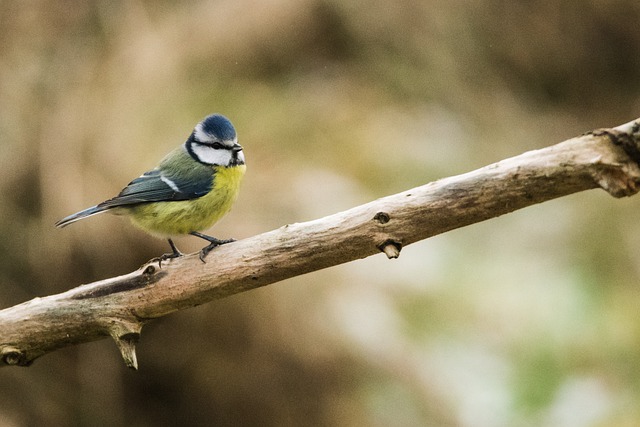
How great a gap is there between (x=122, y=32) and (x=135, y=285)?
2.92m

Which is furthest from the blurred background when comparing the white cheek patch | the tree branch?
the tree branch

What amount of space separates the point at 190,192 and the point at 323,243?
2.16ft

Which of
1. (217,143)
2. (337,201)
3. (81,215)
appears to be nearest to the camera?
(81,215)

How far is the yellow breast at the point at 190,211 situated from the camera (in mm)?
2398

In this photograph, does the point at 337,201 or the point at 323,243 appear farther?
the point at 337,201

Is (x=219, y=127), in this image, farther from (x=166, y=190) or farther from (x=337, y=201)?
(x=337, y=201)

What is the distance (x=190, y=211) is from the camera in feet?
7.86

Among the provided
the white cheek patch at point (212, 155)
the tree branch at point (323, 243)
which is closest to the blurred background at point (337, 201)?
the white cheek patch at point (212, 155)

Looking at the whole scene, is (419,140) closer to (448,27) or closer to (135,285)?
(448,27)

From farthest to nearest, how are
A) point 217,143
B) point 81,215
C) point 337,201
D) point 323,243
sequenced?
point 337,201 < point 217,143 < point 81,215 < point 323,243

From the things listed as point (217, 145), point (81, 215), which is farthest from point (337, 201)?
point (81, 215)

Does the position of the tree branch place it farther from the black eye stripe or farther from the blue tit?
the black eye stripe

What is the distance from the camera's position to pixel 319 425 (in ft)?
11.7

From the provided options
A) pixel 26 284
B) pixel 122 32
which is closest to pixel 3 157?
pixel 26 284
